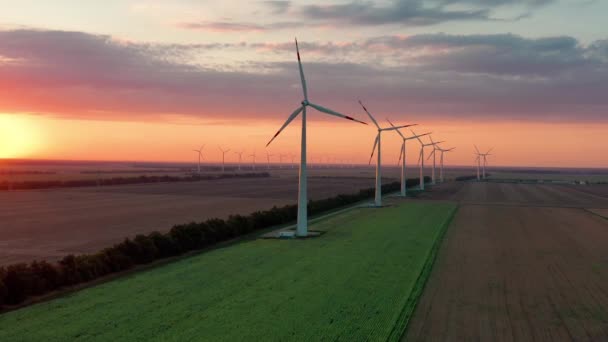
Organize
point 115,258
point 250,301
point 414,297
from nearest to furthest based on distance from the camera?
1. point 250,301
2. point 414,297
3. point 115,258

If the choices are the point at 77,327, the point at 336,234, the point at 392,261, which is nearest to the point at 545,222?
the point at 336,234

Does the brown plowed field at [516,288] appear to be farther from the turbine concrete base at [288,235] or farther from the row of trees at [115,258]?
the row of trees at [115,258]

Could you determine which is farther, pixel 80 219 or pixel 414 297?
pixel 80 219

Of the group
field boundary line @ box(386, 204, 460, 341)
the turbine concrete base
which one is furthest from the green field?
the turbine concrete base

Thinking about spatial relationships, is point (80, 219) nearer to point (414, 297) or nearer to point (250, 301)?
point (250, 301)

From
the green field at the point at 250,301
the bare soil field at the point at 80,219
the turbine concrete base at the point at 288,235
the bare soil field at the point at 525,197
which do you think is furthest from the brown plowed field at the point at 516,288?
the bare soil field at the point at 525,197

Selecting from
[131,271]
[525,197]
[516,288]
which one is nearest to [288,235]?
[131,271]
